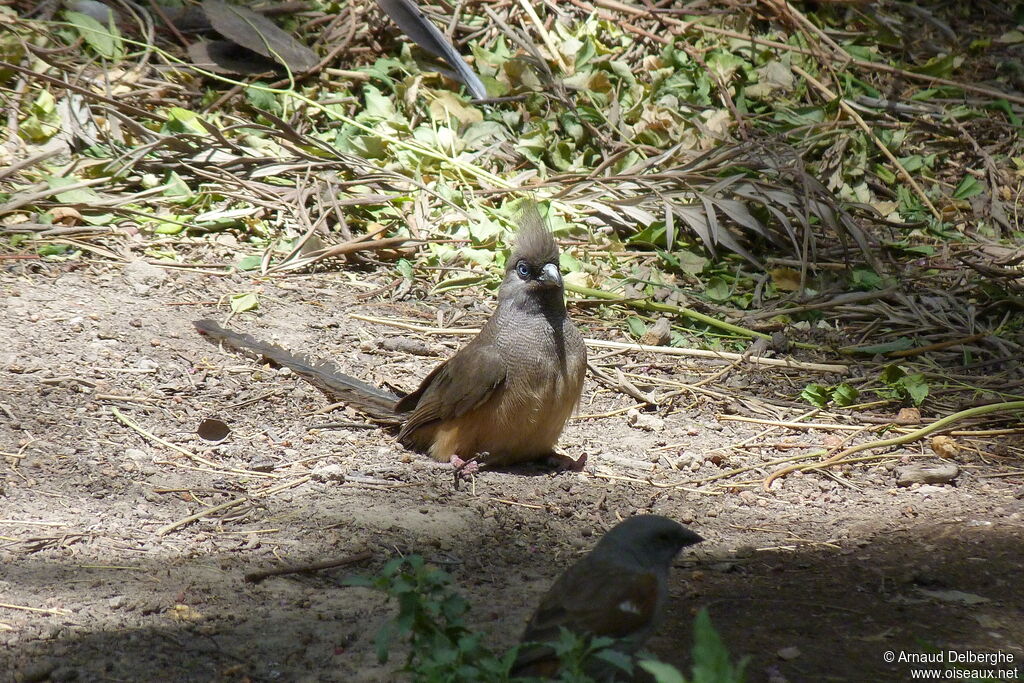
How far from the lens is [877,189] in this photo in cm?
759

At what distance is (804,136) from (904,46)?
201cm

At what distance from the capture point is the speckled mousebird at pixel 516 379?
183 inches

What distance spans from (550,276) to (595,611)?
218cm

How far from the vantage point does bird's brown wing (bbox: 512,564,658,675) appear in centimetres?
273

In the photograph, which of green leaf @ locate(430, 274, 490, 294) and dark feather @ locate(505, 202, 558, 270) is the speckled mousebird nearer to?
dark feather @ locate(505, 202, 558, 270)

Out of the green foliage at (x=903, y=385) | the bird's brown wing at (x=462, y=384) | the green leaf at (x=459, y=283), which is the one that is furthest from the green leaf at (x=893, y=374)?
the green leaf at (x=459, y=283)

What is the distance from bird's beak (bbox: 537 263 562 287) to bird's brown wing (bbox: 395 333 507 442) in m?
0.39

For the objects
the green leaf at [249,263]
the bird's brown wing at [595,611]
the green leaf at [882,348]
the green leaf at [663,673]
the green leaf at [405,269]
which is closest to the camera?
the green leaf at [663,673]

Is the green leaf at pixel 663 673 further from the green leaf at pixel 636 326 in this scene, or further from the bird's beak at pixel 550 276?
the green leaf at pixel 636 326

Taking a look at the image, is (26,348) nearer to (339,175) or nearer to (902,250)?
(339,175)

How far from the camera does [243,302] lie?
5.92 meters

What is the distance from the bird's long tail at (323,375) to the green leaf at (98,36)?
3.64 m

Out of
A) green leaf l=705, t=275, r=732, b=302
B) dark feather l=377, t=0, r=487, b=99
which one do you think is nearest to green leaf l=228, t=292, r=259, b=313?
green leaf l=705, t=275, r=732, b=302

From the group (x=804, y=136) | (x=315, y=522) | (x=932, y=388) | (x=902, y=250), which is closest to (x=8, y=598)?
(x=315, y=522)
